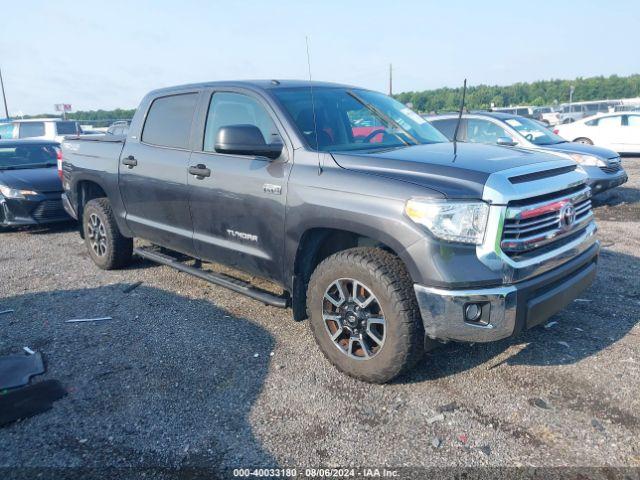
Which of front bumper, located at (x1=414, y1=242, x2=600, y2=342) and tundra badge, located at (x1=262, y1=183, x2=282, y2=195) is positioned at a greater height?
tundra badge, located at (x1=262, y1=183, x2=282, y2=195)

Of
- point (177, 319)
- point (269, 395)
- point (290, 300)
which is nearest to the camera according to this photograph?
point (269, 395)

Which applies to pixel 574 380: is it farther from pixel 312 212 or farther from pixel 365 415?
pixel 312 212

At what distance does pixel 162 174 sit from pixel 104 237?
1.68m

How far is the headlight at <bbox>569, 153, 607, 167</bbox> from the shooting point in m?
8.67

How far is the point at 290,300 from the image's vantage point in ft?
12.3

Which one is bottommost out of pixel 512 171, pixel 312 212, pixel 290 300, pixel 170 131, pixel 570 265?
pixel 290 300

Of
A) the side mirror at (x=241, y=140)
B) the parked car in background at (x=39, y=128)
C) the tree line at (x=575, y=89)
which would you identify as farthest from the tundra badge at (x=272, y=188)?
the tree line at (x=575, y=89)

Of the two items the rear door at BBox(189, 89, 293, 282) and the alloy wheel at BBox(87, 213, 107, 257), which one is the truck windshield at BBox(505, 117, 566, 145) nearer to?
the rear door at BBox(189, 89, 293, 282)

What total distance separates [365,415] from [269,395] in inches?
24.6

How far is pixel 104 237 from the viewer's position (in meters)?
5.68

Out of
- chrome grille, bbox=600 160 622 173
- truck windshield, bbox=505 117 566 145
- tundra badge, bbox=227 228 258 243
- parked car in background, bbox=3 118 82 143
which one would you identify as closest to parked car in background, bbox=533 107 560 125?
truck windshield, bbox=505 117 566 145

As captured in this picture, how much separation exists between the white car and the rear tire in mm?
14190

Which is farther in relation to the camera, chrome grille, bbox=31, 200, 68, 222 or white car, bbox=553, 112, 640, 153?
white car, bbox=553, 112, 640, 153

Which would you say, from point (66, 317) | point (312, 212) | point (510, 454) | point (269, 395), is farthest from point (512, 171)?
point (66, 317)
